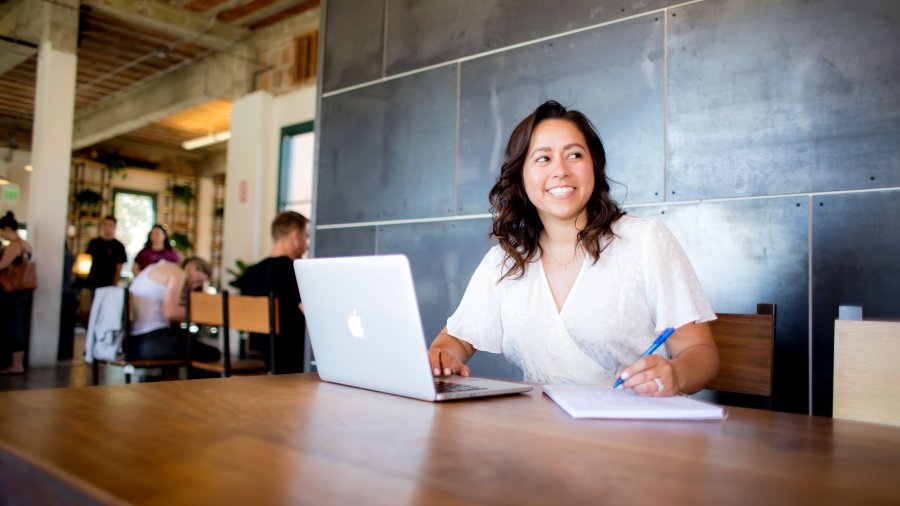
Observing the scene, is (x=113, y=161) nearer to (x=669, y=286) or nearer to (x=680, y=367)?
(x=669, y=286)

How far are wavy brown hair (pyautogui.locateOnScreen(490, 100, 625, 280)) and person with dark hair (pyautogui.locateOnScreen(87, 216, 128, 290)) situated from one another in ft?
24.6

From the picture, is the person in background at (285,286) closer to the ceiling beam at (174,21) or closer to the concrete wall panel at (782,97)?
the concrete wall panel at (782,97)

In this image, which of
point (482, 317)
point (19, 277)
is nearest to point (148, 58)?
point (19, 277)

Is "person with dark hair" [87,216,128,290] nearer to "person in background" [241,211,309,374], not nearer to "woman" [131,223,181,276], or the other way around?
"woman" [131,223,181,276]

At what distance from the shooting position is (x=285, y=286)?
11.7 feet

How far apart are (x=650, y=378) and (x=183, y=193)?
14.9m

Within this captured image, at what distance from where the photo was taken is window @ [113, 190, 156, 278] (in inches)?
554

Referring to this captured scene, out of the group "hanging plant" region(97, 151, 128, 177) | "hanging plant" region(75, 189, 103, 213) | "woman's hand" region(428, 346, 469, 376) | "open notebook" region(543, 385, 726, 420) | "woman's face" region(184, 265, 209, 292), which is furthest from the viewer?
"hanging plant" region(97, 151, 128, 177)

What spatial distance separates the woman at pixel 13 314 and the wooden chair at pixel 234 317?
3.34m

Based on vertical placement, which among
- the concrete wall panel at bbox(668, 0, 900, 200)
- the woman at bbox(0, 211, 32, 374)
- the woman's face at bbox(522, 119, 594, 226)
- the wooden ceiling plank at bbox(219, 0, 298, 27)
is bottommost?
the woman at bbox(0, 211, 32, 374)

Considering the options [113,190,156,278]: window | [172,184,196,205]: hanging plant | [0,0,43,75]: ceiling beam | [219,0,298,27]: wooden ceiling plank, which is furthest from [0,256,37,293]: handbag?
[172,184,196,205]: hanging plant

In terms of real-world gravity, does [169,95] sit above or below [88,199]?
above

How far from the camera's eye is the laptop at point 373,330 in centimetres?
107

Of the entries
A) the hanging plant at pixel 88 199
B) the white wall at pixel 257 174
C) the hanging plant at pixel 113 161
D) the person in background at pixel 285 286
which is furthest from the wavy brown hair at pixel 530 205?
the hanging plant at pixel 113 161
